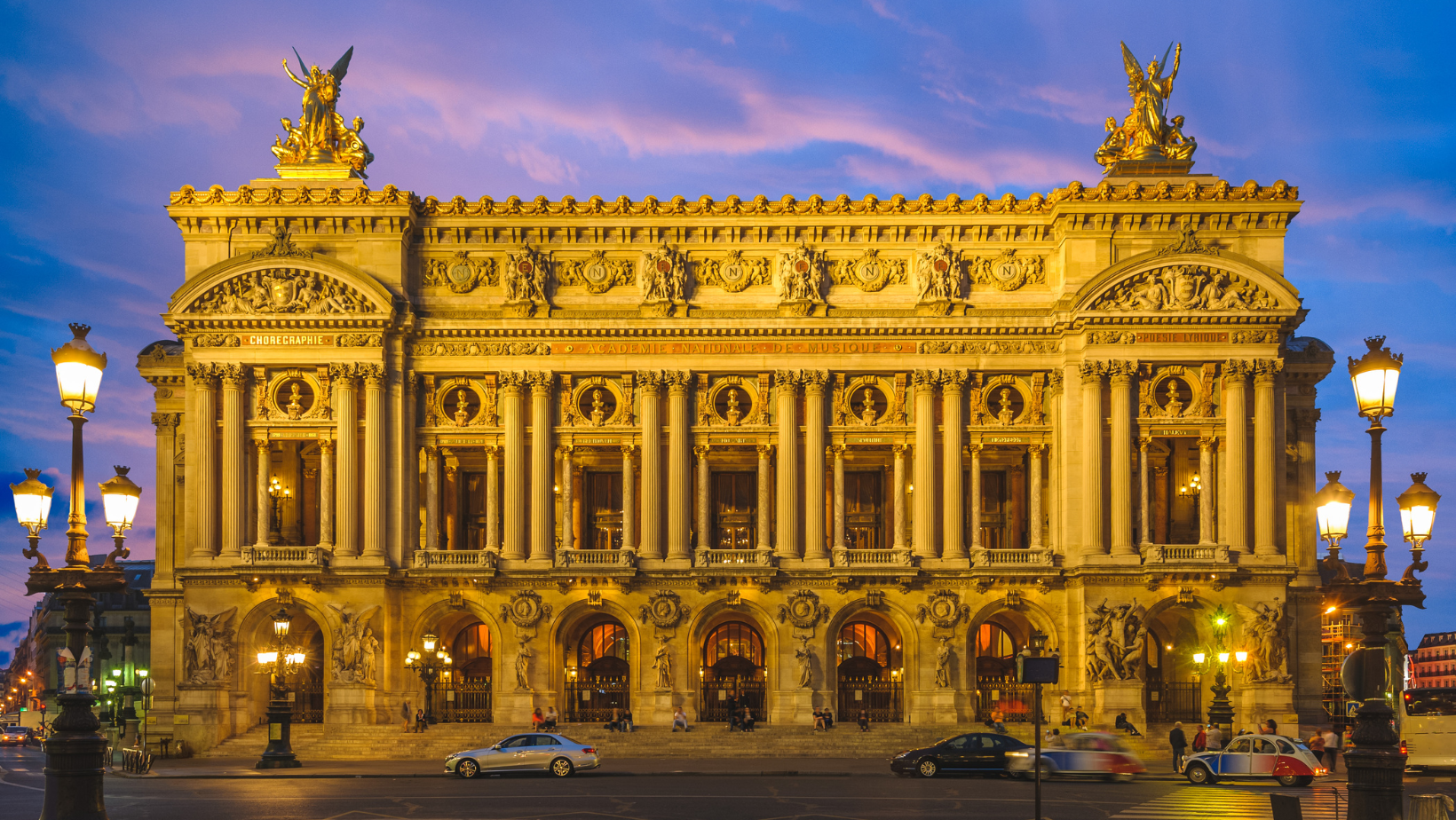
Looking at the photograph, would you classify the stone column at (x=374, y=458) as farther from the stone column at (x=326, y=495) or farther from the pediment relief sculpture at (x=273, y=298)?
the pediment relief sculpture at (x=273, y=298)

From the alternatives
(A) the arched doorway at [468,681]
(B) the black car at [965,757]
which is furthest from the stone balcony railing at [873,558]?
(B) the black car at [965,757]

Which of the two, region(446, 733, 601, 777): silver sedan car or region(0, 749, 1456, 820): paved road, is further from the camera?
region(446, 733, 601, 777): silver sedan car

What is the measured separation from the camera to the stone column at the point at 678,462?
192 ft

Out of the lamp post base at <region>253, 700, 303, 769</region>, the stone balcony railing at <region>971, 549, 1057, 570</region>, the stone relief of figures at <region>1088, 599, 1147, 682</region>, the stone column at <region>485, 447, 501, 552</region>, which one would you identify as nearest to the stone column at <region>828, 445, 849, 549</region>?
the stone balcony railing at <region>971, 549, 1057, 570</region>

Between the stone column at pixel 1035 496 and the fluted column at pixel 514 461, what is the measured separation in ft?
67.2

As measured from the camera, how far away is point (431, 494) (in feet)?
194

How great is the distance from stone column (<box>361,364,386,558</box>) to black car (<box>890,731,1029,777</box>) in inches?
991

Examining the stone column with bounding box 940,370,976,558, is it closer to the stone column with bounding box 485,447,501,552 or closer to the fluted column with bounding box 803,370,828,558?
the fluted column with bounding box 803,370,828,558

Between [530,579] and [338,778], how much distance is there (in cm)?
1582

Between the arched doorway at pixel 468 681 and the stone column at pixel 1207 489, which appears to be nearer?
the stone column at pixel 1207 489

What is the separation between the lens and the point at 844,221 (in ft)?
195

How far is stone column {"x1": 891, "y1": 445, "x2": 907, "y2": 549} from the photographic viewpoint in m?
58.4

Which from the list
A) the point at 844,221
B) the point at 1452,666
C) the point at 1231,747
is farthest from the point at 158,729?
the point at 1452,666

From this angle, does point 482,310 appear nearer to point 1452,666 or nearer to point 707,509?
point 707,509
